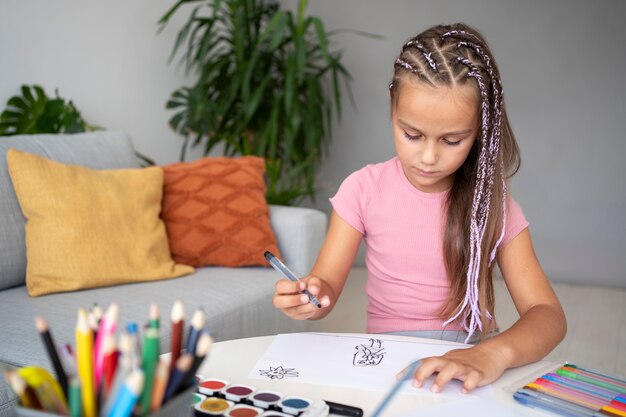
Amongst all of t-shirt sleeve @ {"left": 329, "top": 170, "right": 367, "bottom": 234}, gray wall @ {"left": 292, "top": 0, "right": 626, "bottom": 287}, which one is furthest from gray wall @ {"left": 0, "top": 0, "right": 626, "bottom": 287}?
t-shirt sleeve @ {"left": 329, "top": 170, "right": 367, "bottom": 234}

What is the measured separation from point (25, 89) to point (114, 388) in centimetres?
230

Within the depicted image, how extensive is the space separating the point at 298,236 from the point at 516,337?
1388 millimetres

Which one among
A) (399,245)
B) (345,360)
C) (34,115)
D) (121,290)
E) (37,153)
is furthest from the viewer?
(34,115)

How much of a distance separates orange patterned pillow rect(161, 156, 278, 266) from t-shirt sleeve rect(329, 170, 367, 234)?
85cm

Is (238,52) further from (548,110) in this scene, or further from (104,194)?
(548,110)

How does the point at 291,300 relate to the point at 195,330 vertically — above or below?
below

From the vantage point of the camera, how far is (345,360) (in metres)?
1.00

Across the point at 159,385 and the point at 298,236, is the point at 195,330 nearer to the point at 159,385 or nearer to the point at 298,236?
the point at 159,385

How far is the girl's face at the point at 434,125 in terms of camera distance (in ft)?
3.59

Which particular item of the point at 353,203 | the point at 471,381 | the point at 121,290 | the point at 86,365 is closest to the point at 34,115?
the point at 121,290

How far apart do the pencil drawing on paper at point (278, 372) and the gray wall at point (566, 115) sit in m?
3.18

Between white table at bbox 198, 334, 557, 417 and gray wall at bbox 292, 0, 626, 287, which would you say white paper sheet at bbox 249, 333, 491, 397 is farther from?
gray wall at bbox 292, 0, 626, 287

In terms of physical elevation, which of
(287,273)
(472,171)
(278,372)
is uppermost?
(472,171)

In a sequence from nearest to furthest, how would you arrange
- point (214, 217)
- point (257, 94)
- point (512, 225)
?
point (512, 225), point (214, 217), point (257, 94)
